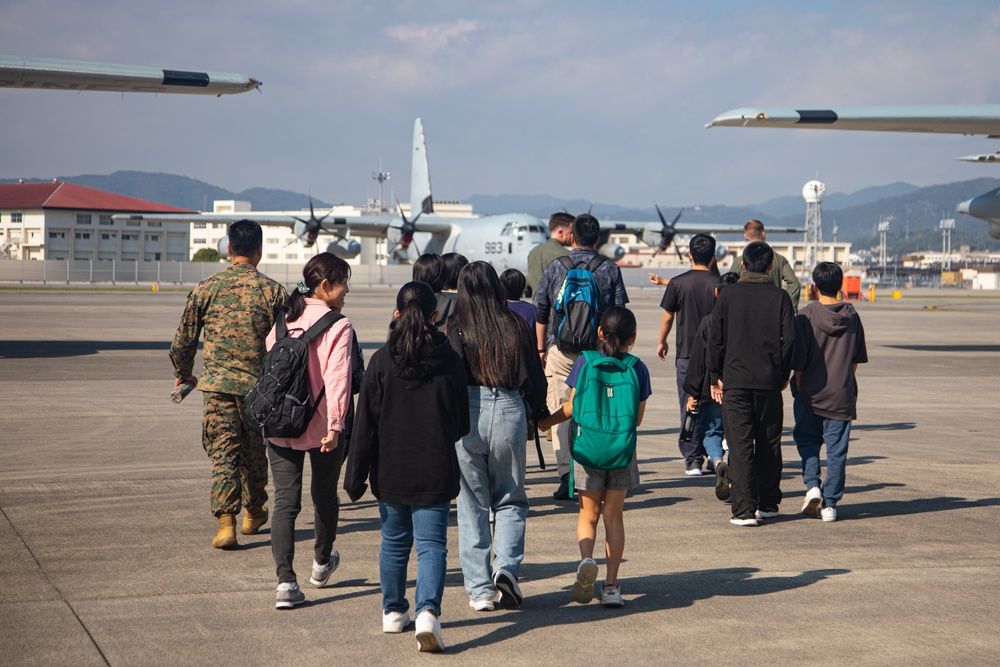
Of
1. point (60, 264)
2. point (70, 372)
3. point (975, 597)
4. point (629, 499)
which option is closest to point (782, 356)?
point (629, 499)

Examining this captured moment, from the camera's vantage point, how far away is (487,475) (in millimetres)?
5145

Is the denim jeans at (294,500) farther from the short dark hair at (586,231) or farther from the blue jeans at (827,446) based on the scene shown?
the blue jeans at (827,446)

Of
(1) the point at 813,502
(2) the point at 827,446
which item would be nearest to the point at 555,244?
(2) the point at 827,446

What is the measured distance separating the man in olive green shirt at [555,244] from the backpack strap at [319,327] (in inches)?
141

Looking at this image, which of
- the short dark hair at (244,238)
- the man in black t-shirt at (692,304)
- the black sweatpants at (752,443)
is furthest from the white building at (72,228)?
the black sweatpants at (752,443)

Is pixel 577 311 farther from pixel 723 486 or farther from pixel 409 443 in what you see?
pixel 409 443

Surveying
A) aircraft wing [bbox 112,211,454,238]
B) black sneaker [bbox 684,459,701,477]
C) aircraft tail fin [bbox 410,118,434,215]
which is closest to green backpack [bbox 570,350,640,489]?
black sneaker [bbox 684,459,701,477]

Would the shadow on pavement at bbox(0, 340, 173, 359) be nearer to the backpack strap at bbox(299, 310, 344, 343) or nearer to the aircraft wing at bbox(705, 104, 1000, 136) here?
the aircraft wing at bbox(705, 104, 1000, 136)

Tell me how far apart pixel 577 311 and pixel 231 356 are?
256 centimetres

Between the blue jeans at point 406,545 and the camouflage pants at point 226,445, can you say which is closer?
the blue jeans at point 406,545

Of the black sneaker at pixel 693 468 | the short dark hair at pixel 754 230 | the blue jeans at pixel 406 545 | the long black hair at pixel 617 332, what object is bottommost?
the black sneaker at pixel 693 468


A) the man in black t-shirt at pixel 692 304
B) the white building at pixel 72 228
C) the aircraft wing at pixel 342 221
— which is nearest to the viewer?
the man in black t-shirt at pixel 692 304

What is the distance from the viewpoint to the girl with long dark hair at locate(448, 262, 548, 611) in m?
5.06

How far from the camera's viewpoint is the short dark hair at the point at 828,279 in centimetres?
737
